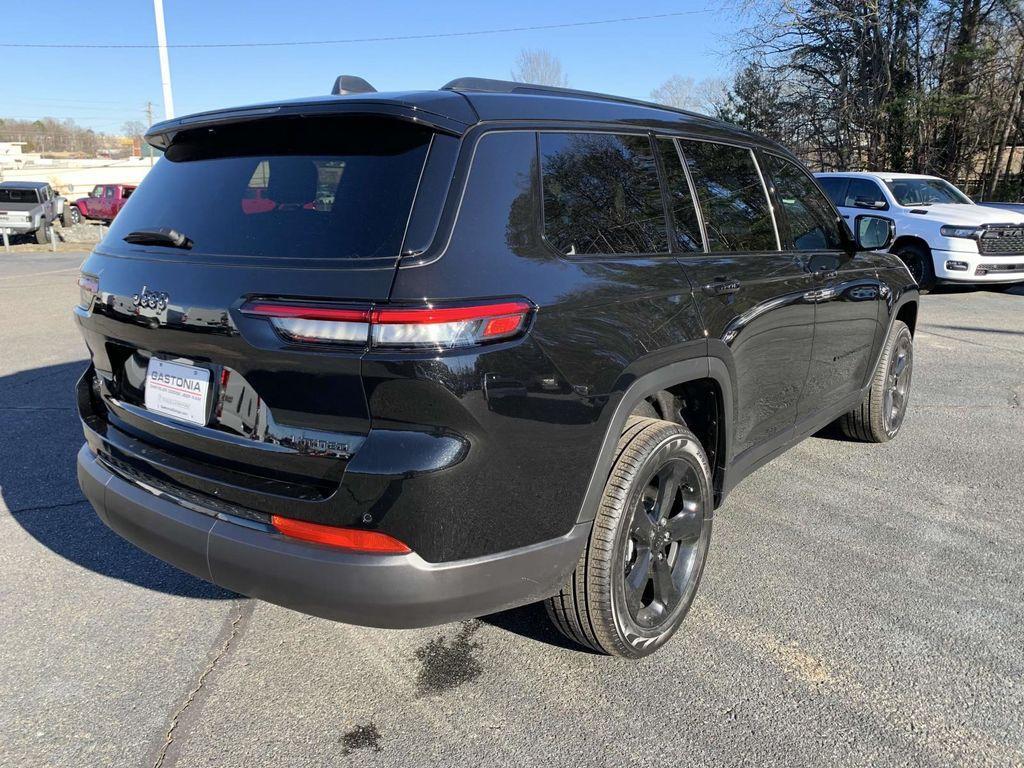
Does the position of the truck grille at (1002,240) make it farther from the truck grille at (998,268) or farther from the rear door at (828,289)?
the rear door at (828,289)

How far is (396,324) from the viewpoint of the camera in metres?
1.86

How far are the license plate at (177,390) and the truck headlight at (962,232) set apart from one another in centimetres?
1173

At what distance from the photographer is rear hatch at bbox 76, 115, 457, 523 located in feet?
6.42

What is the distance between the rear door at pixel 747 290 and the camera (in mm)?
2836

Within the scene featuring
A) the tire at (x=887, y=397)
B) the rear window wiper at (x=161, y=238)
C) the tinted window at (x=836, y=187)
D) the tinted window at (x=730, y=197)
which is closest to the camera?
the rear window wiper at (x=161, y=238)

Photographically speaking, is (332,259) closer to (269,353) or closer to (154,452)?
(269,353)

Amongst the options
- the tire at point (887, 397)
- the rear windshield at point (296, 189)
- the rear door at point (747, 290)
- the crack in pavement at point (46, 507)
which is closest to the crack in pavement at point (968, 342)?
the tire at point (887, 397)

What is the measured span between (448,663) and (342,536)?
0.87 meters

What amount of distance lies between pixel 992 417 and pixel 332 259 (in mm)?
5298

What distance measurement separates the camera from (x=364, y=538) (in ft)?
6.47

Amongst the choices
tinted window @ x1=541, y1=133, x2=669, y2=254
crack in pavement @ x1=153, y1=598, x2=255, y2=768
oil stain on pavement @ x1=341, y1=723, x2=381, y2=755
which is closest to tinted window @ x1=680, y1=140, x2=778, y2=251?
tinted window @ x1=541, y1=133, x2=669, y2=254

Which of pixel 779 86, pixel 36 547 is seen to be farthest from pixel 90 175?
pixel 36 547

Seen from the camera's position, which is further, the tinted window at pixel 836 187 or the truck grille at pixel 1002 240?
the tinted window at pixel 836 187

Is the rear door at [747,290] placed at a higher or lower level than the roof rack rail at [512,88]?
lower
